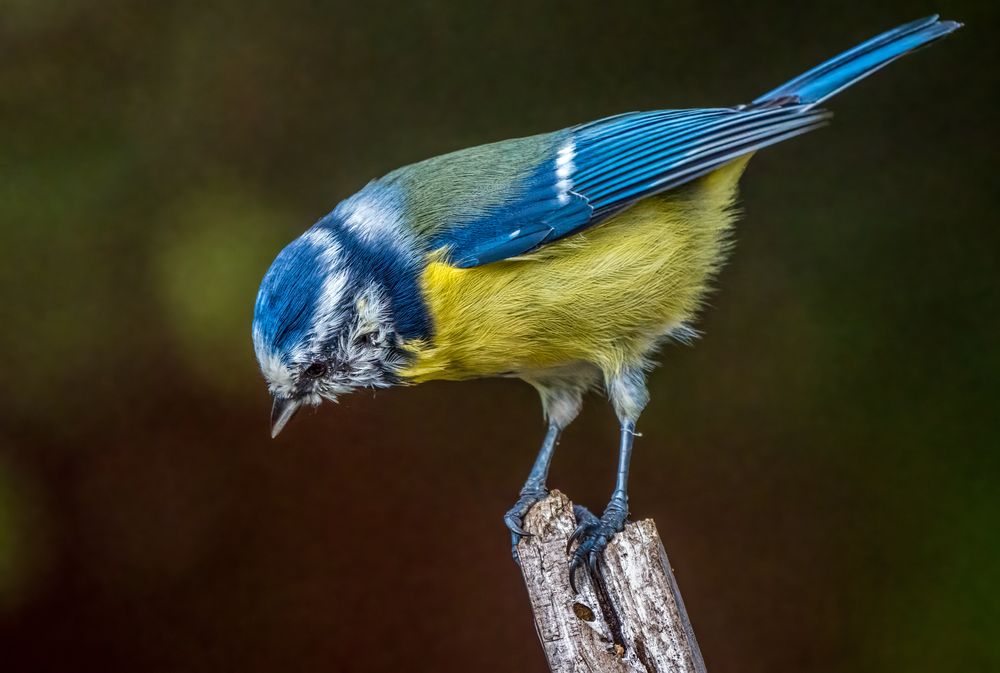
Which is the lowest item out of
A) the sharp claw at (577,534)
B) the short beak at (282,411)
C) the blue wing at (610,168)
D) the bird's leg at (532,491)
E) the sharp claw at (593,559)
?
the bird's leg at (532,491)

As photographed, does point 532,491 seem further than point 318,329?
Yes

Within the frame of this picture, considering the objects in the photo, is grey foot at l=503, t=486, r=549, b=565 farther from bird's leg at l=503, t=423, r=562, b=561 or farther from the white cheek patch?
the white cheek patch

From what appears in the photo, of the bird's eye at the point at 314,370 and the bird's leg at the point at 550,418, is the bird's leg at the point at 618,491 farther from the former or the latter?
the bird's eye at the point at 314,370

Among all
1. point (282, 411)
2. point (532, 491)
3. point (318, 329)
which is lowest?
point (532, 491)

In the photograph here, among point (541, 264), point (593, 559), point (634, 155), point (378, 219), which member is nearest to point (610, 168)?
point (634, 155)

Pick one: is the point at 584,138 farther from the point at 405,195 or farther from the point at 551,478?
the point at 551,478

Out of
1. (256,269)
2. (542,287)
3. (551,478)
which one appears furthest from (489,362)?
(256,269)

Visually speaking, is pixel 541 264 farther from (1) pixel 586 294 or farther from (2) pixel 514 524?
(2) pixel 514 524

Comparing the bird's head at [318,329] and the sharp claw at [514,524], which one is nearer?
the bird's head at [318,329]

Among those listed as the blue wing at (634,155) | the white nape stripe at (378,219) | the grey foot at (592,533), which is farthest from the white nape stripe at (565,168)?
the grey foot at (592,533)
